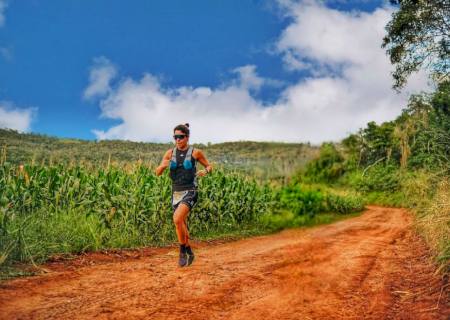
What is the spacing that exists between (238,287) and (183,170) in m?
2.28

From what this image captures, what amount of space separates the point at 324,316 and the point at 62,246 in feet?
17.1

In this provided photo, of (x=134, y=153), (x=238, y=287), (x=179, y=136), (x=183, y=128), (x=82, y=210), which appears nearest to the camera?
(x=238, y=287)

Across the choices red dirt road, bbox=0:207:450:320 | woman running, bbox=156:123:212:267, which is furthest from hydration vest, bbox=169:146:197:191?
red dirt road, bbox=0:207:450:320

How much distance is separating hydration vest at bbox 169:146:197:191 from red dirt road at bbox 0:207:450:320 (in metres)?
1.40

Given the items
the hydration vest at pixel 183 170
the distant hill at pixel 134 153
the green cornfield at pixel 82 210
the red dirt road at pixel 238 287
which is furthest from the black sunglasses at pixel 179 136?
the distant hill at pixel 134 153

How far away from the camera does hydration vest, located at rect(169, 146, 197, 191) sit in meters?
8.14

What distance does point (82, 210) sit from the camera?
1048 centimetres

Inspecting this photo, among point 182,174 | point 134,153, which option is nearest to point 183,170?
point 182,174

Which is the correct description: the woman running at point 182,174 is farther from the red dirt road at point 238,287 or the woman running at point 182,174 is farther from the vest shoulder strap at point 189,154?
the red dirt road at point 238,287

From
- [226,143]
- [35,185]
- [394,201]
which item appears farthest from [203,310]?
[226,143]

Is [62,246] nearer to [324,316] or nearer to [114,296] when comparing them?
[114,296]

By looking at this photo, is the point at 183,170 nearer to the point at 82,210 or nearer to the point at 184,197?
the point at 184,197

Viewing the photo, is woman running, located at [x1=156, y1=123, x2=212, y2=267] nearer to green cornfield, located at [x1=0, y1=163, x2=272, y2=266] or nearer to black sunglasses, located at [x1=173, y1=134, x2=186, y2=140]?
black sunglasses, located at [x1=173, y1=134, x2=186, y2=140]

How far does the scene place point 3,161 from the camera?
10078 mm
